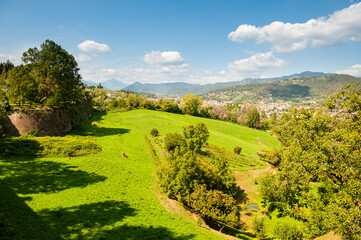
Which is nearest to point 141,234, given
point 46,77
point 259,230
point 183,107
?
point 259,230

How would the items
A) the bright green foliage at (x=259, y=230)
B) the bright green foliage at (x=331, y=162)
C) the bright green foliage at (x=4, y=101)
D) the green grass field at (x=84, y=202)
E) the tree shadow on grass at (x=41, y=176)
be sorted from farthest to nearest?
the bright green foliage at (x=4, y=101), the bright green foliage at (x=259, y=230), the tree shadow on grass at (x=41, y=176), the green grass field at (x=84, y=202), the bright green foliage at (x=331, y=162)

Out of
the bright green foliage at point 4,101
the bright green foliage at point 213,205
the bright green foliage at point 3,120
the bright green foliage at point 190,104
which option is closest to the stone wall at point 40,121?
the bright green foliage at point 4,101

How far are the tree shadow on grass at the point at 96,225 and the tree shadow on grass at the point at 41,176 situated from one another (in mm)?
5469

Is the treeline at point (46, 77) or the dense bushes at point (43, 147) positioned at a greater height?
the treeline at point (46, 77)

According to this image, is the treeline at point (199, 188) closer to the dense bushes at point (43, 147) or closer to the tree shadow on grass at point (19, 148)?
the dense bushes at point (43, 147)

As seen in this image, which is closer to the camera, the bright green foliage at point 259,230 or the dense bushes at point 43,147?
the bright green foliage at point 259,230

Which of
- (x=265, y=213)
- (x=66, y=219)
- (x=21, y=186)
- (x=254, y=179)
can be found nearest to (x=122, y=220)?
(x=66, y=219)

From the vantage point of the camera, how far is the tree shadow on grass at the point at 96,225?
1516cm

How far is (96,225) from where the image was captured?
648 inches

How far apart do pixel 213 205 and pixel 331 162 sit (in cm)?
1537

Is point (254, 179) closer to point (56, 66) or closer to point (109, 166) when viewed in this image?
point (109, 166)

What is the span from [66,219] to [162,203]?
12073 mm

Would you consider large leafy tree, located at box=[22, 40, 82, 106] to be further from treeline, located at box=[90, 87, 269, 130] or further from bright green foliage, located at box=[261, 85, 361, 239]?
treeline, located at box=[90, 87, 269, 130]

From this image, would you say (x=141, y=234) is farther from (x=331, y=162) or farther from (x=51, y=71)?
(x=51, y=71)
